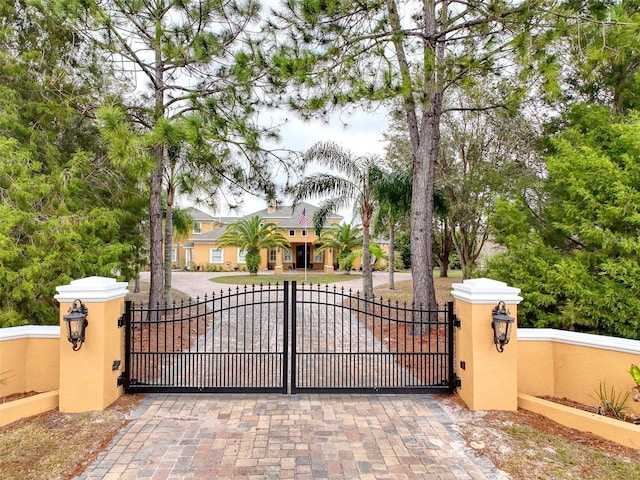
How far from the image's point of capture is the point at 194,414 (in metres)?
5.08

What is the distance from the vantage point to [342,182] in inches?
552

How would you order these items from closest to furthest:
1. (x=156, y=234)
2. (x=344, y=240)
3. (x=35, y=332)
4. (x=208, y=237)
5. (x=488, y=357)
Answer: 1. (x=488, y=357)
2. (x=35, y=332)
3. (x=156, y=234)
4. (x=344, y=240)
5. (x=208, y=237)

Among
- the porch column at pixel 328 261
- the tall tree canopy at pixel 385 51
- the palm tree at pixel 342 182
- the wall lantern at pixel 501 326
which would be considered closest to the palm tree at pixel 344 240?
the porch column at pixel 328 261

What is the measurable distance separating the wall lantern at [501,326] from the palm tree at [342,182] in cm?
865

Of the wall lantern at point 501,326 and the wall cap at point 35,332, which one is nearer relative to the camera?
the wall lantern at point 501,326

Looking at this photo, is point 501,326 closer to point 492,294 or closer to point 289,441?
point 492,294

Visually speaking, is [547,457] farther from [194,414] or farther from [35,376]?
[35,376]

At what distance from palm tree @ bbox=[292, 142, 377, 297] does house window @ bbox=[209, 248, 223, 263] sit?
22.4 metres

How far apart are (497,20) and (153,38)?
7101 mm

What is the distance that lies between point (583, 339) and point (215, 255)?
32517 millimetres

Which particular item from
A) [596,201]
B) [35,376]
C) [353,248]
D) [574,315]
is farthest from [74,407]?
[353,248]

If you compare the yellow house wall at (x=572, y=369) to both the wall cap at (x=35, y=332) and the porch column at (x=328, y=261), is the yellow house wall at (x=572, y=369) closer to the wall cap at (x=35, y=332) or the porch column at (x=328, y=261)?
the wall cap at (x=35, y=332)

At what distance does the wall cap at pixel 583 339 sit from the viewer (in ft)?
16.5

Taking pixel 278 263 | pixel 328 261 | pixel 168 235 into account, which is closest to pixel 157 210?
pixel 168 235
